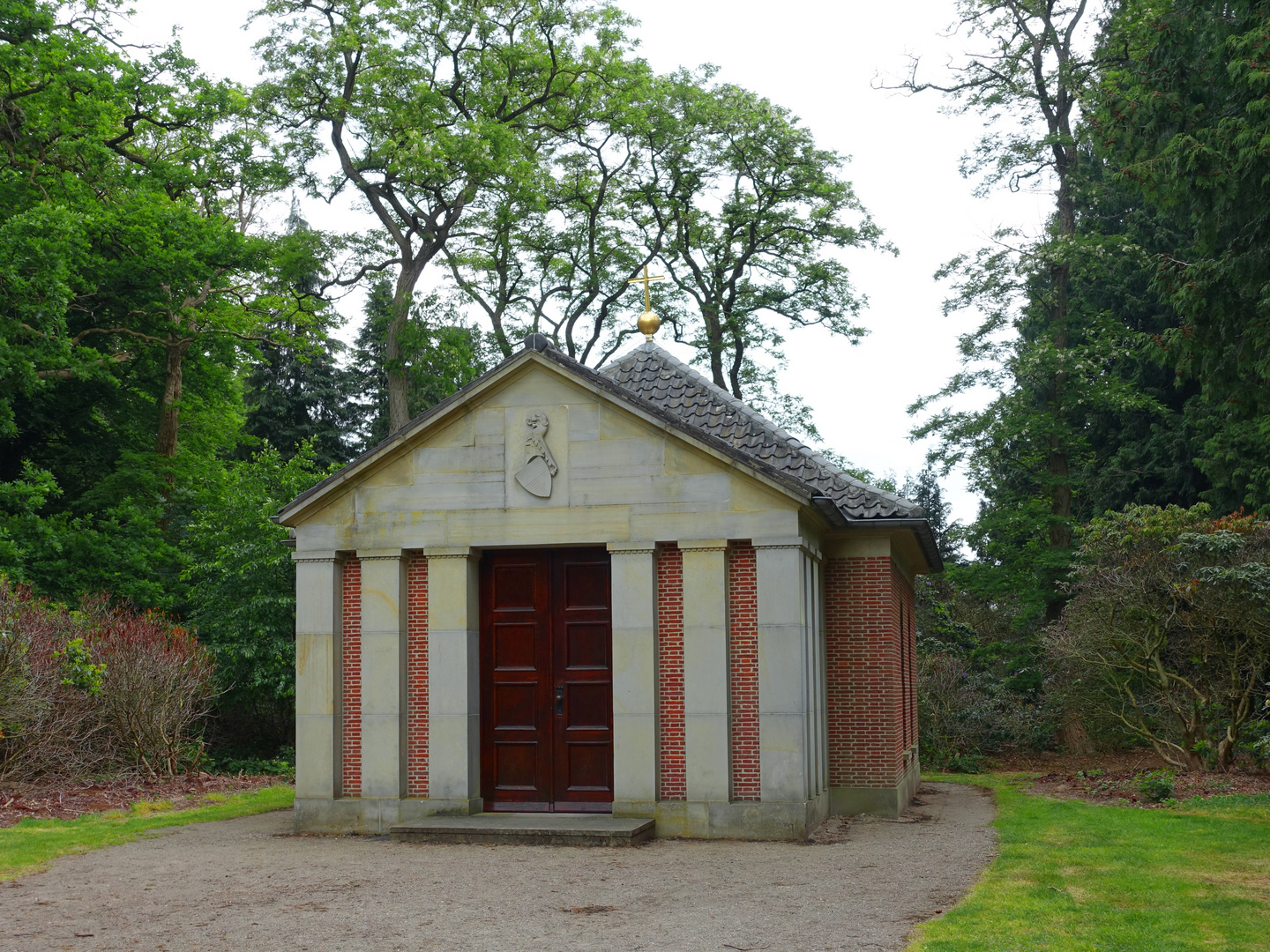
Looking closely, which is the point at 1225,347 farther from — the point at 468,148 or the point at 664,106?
the point at 664,106

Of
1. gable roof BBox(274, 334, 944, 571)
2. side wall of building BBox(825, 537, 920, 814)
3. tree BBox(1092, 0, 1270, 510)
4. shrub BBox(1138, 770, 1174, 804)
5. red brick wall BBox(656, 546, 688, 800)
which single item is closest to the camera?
red brick wall BBox(656, 546, 688, 800)

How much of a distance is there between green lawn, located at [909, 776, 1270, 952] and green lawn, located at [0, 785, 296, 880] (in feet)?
28.3

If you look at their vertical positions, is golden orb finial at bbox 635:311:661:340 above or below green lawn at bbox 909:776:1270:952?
above

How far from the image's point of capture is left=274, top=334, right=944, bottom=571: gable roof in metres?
13.1

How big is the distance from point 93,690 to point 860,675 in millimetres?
11457

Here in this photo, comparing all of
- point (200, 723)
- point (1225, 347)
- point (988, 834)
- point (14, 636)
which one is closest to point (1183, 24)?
point (1225, 347)

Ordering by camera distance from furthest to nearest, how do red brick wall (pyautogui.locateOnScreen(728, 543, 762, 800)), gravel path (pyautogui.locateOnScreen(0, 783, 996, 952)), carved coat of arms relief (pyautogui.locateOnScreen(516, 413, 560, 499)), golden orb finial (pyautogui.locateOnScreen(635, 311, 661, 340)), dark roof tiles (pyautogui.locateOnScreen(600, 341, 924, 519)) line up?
golden orb finial (pyautogui.locateOnScreen(635, 311, 661, 340)) < dark roof tiles (pyautogui.locateOnScreen(600, 341, 924, 519)) < carved coat of arms relief (pyautogui.locateOnScreen(516, 413, 560, 499)) < red brick wall (pyautogui.locateOnScreen(728, 543, 762, 800)) < gravel path (pyautogui.locateOnScreen(0, 783, 996, 952))

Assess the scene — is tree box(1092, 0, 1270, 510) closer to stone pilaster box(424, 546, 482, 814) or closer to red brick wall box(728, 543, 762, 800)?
red brick wall box(728, 543, 762, 800)

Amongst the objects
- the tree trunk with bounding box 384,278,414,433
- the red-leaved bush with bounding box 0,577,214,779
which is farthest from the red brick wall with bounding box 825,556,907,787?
the tree trunk with bounding box 384,278,414,433

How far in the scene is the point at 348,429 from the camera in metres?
42.2

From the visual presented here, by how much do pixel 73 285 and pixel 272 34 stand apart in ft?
25.6

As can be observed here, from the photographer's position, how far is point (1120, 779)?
18.0m

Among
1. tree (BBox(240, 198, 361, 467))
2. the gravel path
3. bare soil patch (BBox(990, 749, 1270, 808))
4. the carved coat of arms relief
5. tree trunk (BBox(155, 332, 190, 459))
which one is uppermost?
tree (BBox(240, 198, 361, 467))

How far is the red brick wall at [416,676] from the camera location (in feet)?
44.3
